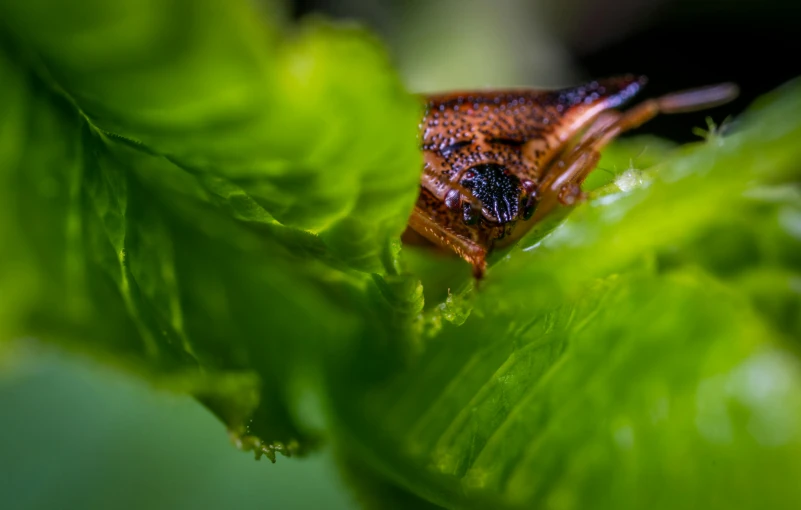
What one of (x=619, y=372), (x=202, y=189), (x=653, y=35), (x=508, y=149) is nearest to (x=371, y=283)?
(x=202, y=189)

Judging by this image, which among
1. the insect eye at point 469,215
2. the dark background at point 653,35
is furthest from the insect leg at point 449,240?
the dark background at point 653,35

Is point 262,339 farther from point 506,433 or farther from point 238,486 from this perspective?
point 238,486

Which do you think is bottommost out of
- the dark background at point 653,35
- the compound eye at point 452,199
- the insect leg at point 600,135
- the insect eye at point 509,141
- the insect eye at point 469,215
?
the dark background at point 653,35

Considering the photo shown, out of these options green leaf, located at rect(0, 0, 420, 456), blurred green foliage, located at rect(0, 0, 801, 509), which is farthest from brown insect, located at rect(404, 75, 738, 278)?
green leaf, located at rect(0, 0, 420, 456)

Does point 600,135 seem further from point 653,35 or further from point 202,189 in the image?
point 653,35

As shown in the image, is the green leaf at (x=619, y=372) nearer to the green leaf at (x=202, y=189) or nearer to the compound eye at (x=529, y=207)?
the green leaf at (x=202, y=189)

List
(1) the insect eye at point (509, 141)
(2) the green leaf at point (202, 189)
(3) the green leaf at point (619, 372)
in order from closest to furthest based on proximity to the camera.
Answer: (2) the green leaf at point (202, 189)
(3) the green leaf at point (619, 372)
(1) the insect eye at point (509, 141)
